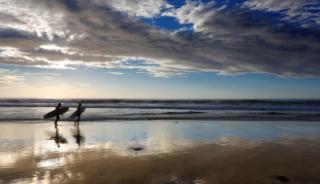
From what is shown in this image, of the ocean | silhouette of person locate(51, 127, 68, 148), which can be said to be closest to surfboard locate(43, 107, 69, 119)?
the ocean

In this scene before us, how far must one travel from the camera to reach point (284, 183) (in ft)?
24.3

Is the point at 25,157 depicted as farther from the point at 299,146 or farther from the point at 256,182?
the point at 299,146

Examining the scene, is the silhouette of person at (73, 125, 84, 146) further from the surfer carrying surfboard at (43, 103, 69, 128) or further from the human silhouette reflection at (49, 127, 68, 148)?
the surfer carrying surfboard at (43, 103, 69, 128)

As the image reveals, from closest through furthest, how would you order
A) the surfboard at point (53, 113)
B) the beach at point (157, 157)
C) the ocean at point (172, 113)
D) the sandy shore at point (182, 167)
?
the sandy shore at point (182, 167) < the beach at point (157, 157) < the surfboard at point (53, 113) < the ocean at point (172, 113)

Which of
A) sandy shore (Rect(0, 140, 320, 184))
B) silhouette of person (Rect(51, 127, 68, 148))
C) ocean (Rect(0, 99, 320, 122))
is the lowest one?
sandy shore (Rect(0, 140, 320, 184))

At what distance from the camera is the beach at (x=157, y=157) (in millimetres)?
7926

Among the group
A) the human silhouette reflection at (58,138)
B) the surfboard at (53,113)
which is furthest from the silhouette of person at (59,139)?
the surfboard at (53,113)

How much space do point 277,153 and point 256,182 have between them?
4.17 metres

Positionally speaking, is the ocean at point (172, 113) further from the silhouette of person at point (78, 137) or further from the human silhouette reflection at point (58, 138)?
the human silhouette reflection at point (58, 138)

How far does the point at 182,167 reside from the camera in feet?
29.2

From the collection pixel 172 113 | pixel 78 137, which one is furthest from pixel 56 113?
pixel 172 113

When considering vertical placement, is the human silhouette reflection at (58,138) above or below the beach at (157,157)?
above

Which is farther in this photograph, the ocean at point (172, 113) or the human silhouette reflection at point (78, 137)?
the ocean at point (172, 113)

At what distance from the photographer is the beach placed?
793 cm
